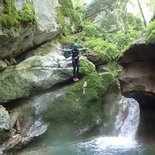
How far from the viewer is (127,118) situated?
54.1 ft

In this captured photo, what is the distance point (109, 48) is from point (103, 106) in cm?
437

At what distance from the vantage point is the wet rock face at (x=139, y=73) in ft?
43.5

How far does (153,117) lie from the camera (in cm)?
1488

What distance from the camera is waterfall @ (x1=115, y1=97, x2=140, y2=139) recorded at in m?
16.0

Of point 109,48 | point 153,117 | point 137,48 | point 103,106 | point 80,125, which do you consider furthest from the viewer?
point 109,48

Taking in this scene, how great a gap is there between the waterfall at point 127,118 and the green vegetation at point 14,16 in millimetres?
6518

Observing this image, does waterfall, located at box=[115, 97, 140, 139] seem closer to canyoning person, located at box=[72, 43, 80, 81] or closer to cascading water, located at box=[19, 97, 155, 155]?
cascading water, located at box=[19, 97, 155, 155]

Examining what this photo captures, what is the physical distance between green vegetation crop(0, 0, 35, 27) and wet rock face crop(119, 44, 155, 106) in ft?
16.3

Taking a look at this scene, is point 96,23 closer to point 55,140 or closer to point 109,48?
point 109,48

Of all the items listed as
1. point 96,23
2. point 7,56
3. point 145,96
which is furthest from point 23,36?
point 96,23

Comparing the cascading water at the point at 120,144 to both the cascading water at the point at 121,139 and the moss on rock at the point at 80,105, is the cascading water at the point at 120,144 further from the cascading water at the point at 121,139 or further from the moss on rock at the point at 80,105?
the moss on rock at the point at 80,105

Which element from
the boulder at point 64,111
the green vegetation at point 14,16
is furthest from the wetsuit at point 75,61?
the green vegetation at point 14,16

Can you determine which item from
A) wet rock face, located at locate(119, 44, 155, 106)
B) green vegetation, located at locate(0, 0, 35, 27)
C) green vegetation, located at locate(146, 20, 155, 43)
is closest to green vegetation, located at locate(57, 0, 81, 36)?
green vegetation, located at locate(0, 0, 35, 27)

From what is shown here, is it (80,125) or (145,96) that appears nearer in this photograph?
(145,96)
